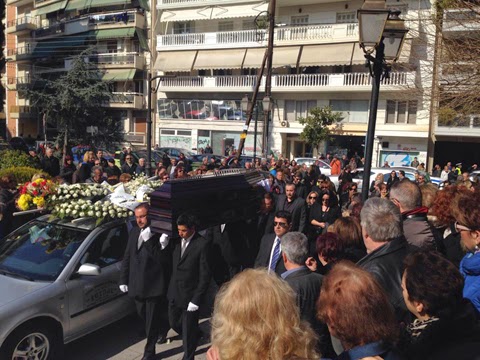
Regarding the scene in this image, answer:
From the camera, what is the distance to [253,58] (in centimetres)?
2969

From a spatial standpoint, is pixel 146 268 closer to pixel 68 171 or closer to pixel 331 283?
pixel 331 283

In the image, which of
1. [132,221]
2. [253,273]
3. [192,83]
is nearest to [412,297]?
[253,273]

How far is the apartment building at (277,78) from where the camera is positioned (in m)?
27.0

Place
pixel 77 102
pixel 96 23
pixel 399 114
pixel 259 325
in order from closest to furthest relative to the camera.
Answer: pixel 259 325 → pixel 77 102 → pixel 399 114 → pixel 96 23

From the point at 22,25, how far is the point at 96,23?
1197cm

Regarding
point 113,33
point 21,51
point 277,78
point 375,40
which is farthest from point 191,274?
point 21,51

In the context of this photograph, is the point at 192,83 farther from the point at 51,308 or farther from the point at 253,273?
the point at 253,273

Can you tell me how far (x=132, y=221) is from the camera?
5543mm

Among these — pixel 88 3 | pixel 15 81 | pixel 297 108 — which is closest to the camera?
pixel 297 108

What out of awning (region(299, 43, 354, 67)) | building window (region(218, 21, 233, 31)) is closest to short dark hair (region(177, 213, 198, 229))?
awning (region(299, 43, 354, 67))

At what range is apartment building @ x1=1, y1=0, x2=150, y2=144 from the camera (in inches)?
1355

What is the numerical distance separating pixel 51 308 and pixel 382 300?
3.51 meters

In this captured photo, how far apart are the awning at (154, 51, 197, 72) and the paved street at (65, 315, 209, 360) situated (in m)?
28.2

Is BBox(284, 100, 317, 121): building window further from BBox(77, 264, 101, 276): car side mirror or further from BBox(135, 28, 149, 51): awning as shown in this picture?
BBox(77, 264, 101, 276): car side mirror
